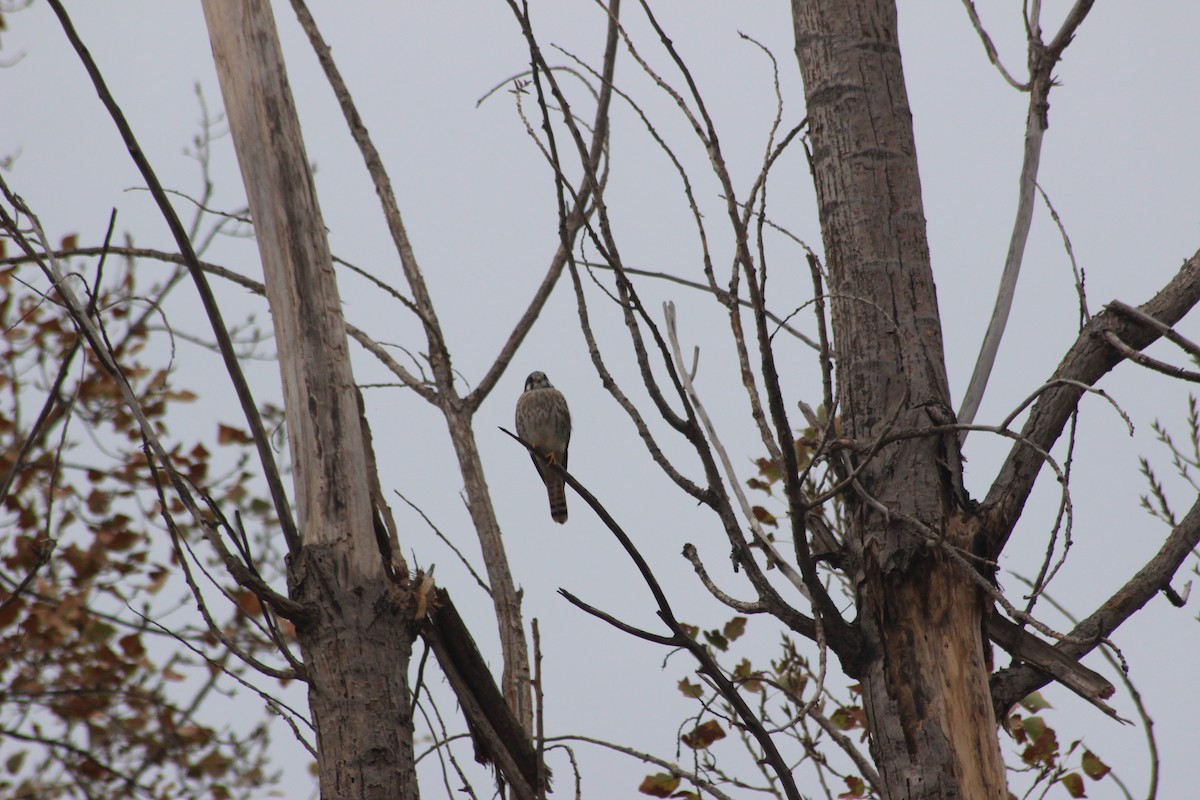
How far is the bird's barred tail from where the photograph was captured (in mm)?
7191

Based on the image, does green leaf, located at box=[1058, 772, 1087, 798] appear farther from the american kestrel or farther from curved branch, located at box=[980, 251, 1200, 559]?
the american kestrel

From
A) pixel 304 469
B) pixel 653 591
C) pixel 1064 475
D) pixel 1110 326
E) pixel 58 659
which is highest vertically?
pixel 58 659

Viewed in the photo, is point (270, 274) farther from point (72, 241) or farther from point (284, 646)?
point (72, 241)

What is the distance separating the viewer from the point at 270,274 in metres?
2.10

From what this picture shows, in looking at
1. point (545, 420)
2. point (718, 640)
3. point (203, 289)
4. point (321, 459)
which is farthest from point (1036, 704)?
point (545, 420)

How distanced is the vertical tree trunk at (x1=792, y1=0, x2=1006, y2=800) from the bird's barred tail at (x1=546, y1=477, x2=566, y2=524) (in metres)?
5.00

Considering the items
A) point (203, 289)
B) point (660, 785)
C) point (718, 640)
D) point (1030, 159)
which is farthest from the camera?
point (718, 640)

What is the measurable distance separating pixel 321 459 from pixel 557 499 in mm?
5219

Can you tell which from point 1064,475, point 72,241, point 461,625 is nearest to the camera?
point 1064,475

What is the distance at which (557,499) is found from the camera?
721cm

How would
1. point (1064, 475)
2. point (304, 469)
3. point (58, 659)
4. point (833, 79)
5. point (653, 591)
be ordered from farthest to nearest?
point (58, 659) < point (833, 79) < point (304, 469) < point (1064, 475) < point (653, 591)

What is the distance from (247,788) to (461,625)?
15.8 ft

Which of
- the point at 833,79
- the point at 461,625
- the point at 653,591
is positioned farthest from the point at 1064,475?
the point at 461,625

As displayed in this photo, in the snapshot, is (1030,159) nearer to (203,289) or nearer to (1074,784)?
(203,289)
